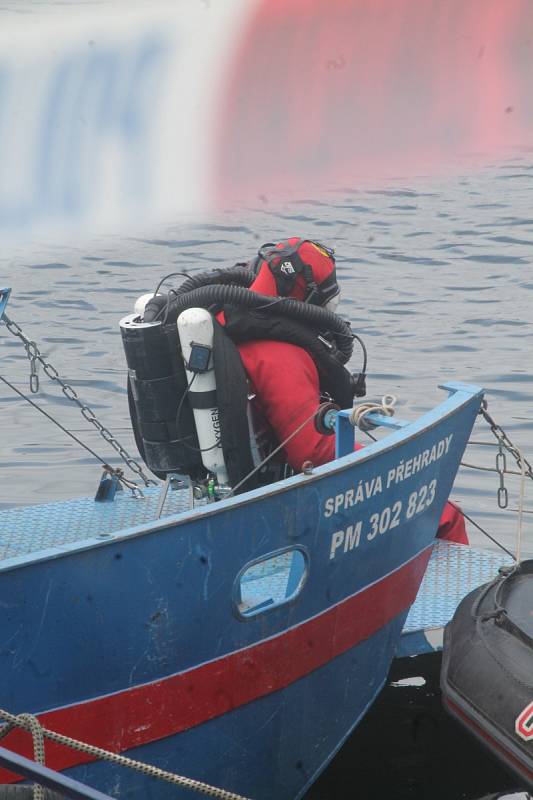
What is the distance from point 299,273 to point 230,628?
1.91 meters

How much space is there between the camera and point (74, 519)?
7203 millimetres

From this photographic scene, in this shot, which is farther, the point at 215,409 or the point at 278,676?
the point at 215,409

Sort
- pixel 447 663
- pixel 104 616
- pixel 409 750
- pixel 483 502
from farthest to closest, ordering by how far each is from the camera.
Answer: pixel 483 502 → pixel 409 750 → pixel 447 663 → pixel 104 616

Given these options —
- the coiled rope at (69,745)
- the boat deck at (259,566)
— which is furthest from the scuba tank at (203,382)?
the coiled rope at (69,745)

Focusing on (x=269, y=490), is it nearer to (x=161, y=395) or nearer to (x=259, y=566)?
(x=161, y=395)

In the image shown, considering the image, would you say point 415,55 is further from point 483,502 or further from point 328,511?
point 328,511

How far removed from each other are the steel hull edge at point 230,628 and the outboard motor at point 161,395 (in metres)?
1.09

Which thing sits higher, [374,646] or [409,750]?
[374,646]

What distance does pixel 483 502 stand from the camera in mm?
9555

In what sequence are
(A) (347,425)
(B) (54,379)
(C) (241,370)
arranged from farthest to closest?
(B) (54,379)
(C) (241,370)
(A) (347,425)

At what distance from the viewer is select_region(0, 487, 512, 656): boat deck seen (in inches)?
249

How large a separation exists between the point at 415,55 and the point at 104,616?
24.5 meters

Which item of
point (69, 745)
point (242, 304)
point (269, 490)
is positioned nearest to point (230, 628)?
point (269, 490)

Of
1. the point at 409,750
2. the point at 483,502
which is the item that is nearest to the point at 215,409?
the point at 409,750
